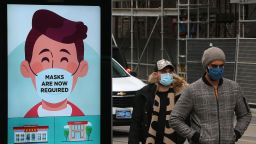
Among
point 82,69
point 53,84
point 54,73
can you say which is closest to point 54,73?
point 54,73

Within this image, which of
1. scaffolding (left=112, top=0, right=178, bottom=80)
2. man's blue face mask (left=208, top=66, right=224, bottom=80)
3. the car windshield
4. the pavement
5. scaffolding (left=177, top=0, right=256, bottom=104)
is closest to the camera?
man's blue face mask (left=208, top=66, right=224, bottom=80)

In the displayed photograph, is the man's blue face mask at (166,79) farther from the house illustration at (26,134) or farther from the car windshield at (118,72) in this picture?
the car windshield at (118,72)

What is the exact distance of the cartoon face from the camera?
6.75 metres

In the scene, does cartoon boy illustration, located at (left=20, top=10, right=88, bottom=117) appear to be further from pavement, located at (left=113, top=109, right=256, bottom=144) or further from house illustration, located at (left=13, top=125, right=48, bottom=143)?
pavement, located at (left=113, top=109, right=256, bottom=144)

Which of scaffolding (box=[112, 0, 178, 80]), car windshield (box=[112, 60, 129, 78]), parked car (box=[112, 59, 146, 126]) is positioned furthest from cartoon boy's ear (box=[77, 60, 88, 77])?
scaffolding (box=[112, 0, 178, 80])

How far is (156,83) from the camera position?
7805 mm

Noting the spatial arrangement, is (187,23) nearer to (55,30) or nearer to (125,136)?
(125,136)

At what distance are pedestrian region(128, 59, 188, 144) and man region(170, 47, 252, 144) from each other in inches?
37.5

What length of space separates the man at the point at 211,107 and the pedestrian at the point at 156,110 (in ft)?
3.13

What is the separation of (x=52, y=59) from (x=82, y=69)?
0.30 meters

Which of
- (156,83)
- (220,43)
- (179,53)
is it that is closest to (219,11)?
(179,53)

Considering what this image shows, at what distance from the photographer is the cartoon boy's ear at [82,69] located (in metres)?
6.90

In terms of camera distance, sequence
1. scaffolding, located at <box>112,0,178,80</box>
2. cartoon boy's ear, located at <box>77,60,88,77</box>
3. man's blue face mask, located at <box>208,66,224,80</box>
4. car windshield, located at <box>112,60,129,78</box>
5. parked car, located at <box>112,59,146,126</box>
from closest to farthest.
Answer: man's blue face mask, located at <box>208,66,224,80</box>, cartoon boy's ear, located at <box>77,60,88,77</box>, parked car, located at <box>112,59,146,126</box>, car windshield, located at <box>112,60,129,78</box>, scaffolding, located at <box>112,0,178,80</box>
